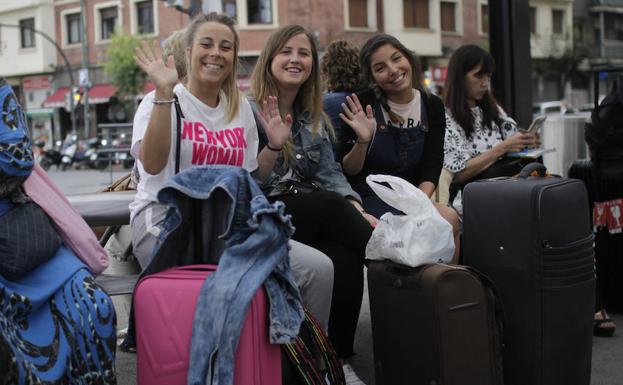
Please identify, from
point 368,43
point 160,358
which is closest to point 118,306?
point 368,43

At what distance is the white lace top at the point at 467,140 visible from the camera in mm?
4535

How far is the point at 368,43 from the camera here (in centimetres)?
424

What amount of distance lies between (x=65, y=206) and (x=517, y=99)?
12.0ft

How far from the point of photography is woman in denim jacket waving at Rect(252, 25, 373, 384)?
11.6ft

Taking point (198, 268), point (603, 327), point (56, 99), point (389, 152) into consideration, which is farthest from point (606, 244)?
point (56, 99)

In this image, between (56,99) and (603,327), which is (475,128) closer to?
(603,327)

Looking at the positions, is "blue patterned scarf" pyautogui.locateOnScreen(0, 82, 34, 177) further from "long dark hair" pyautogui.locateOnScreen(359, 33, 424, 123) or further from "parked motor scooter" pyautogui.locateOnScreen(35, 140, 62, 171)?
"parked motor scooter" pyautogui.locateOnScreen(35, 140, 62, 171)

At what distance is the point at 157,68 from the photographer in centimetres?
311

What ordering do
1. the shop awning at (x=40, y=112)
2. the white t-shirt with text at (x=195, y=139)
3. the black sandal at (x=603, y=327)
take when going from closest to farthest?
the white t-shirt with text at (x=195, y=139) → the black sandal at (x=603, y=327) → the shop awning at (x=40, y=112)

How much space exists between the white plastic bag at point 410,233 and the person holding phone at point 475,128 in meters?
1.35

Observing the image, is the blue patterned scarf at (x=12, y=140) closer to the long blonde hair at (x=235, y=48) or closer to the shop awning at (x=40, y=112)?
the long blonde hair at (x=235, y=48)

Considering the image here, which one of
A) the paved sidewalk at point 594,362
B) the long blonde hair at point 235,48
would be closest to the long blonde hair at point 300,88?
the long blonde hair at point 235,48

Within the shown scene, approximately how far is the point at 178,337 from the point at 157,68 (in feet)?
3.49

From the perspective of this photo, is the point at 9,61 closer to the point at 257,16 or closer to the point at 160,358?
the point at 257,16
